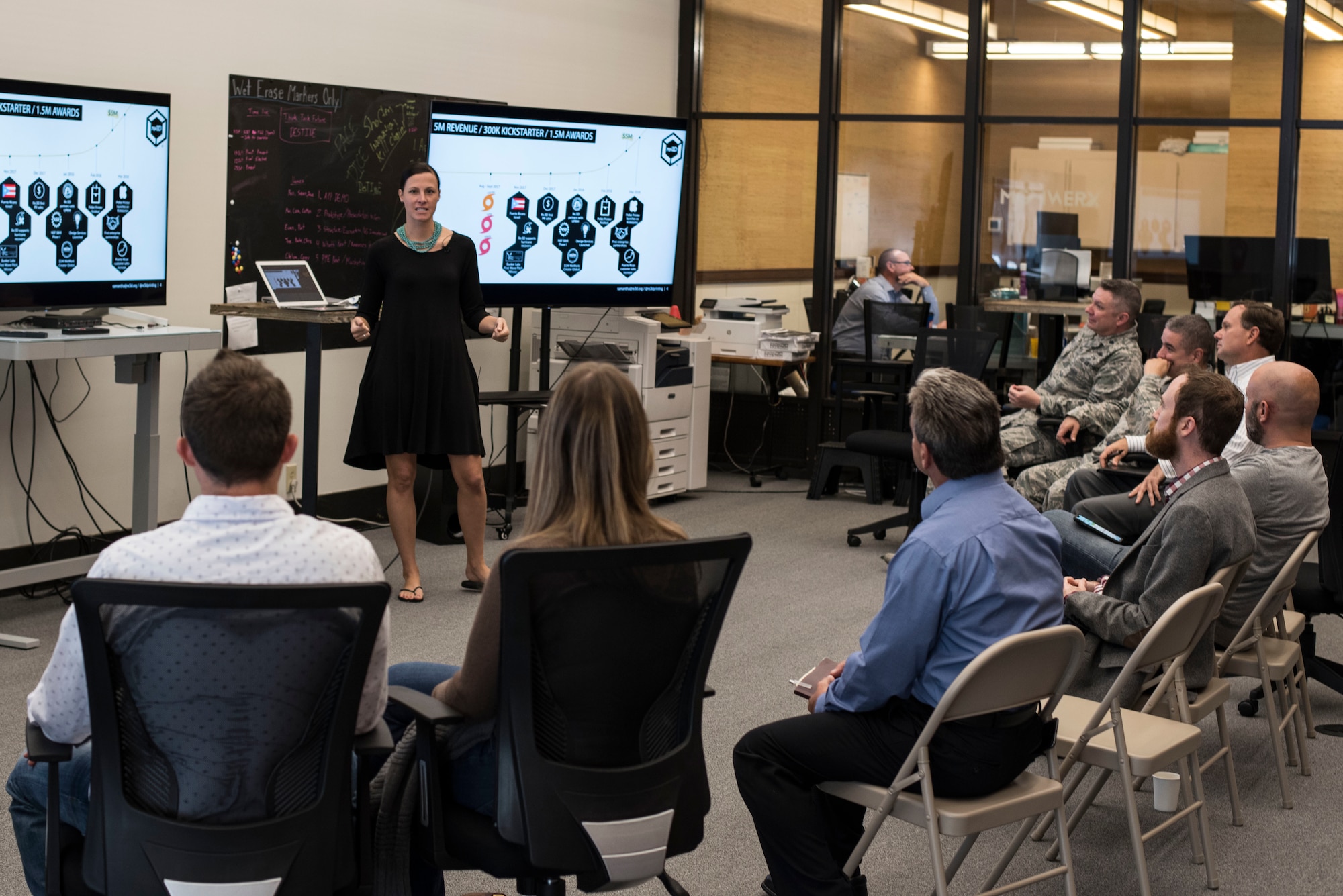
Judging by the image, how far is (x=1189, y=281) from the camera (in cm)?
742

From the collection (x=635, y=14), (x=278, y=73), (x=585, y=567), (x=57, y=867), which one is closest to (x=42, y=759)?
(x=57, y=867)

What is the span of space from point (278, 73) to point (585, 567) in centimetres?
455

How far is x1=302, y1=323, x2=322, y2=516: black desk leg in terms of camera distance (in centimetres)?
514

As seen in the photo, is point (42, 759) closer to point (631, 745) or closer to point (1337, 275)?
point (631, 745)

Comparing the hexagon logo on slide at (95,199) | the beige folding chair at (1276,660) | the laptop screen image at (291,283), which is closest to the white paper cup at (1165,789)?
the beige folding chair at (1276,660)

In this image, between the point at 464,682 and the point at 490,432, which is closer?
the point at 464,682

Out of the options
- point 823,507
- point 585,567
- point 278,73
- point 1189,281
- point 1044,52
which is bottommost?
point 823,507

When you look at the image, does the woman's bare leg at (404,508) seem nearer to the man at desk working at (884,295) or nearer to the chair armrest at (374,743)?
the chair armrest at (374,743)

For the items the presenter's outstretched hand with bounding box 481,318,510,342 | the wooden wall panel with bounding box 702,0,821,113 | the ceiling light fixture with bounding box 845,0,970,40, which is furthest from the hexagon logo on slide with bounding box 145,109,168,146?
the ceiling light fixture with bounding box 845,0,970,40

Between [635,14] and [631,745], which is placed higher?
[635,14]

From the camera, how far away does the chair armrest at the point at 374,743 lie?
1969 millimetres

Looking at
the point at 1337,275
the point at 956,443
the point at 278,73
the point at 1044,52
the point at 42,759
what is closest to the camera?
the point at 42,759

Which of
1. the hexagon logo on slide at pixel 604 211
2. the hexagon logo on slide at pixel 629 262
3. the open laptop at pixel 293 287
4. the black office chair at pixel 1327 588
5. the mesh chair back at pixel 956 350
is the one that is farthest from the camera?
the hexagon logo on slide at pixel 629 262

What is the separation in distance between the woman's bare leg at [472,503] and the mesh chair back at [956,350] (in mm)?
2237
